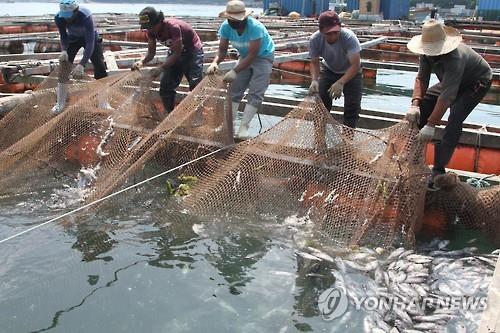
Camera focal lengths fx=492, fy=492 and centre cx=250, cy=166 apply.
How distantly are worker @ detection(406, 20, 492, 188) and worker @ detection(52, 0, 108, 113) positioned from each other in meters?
4.94

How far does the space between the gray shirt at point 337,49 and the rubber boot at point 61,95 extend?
154 inches

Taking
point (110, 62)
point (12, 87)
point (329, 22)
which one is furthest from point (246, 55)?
point (12, 87)

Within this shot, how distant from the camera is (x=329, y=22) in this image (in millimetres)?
5590

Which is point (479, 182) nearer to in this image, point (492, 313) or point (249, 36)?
point (492, 313)

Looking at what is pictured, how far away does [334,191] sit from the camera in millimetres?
5270

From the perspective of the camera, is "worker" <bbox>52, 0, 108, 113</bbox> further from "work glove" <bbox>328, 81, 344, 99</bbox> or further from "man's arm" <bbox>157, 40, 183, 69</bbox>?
"work glove" <bbox>328, 81, 344, 99</bbox>

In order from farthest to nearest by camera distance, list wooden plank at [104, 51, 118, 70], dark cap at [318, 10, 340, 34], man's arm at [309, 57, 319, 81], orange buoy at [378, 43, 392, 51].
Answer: orange buoy at [378, 43, 392, 51]
wooden plank at [104, 51, 118, 70]
man's arm at [309, 57, 319, 81]
dark cap at [318, 10, 340, 34]

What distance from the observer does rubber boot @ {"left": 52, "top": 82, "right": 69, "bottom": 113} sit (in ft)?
24.7

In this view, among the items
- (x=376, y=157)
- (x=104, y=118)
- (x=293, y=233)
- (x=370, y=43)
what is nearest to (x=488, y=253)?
(x=376, y=157)

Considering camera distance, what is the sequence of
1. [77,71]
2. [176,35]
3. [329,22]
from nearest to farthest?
[329,22]
[176,35]
[77,71]

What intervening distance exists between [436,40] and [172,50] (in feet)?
11.7

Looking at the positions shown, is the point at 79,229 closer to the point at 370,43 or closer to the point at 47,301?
the point at 47,301

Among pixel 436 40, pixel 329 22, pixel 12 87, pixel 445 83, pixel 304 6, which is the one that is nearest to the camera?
pixel 445 83

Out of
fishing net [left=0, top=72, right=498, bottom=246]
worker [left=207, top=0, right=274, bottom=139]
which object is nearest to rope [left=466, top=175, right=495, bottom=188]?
fishing net [left=0, top=72, right=498, bottom=246]
